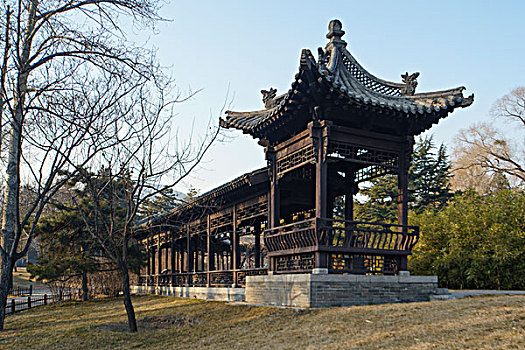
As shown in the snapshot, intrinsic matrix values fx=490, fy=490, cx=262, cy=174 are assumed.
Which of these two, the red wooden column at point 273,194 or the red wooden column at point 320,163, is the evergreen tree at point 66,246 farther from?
the red wooden column at point 320,163

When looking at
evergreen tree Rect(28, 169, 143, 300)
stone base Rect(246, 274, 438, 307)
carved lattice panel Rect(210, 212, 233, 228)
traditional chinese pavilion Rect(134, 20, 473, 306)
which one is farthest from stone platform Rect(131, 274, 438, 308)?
evergreen tree Rect(28, 169, 143, 300)

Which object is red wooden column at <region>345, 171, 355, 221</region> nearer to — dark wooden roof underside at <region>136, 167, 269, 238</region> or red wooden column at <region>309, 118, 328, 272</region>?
dark wooden roof underside at <region>136, 167, 269, 238</region>

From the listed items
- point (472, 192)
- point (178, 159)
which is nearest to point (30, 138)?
point (178, 159)

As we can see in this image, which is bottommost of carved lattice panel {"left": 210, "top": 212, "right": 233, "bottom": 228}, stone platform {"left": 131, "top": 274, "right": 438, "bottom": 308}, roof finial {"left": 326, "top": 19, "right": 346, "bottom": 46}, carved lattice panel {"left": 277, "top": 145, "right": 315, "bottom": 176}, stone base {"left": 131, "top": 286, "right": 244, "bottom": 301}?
stone base {"left": 131, "top": 286, "right": 244, "bottom": 301}

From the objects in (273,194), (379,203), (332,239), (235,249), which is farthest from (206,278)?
(379,203)

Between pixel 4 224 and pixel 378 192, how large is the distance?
2312 cm

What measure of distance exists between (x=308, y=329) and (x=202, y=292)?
942cm

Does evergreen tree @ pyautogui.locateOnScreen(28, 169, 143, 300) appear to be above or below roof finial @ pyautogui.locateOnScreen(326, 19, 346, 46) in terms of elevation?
below

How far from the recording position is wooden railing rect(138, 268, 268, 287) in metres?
15.4

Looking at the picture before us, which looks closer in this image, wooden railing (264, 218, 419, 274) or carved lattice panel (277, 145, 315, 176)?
wooden railing (264, 218, 419, 274)

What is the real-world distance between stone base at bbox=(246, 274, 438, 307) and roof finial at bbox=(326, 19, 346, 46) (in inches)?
246

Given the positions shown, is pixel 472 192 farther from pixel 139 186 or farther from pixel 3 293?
pixel 3 293

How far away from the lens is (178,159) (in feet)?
41.1

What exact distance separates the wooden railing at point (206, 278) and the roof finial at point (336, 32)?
6589 millimetres
